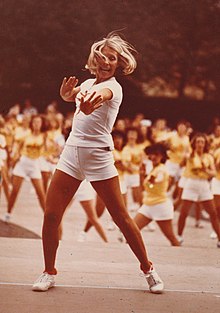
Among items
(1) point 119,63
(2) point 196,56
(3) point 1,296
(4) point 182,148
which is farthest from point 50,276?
(4) point 182,148

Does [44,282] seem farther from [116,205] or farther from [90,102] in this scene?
[90,102]

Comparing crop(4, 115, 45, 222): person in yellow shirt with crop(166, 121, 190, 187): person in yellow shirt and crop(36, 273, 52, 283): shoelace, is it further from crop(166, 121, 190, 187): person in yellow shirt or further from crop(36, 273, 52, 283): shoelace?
crop(36, 273, 52, 283): shoelace

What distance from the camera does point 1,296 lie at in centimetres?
651

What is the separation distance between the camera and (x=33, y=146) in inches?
536

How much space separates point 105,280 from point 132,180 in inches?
278

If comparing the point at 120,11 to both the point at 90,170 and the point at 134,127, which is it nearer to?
the point at 90,170

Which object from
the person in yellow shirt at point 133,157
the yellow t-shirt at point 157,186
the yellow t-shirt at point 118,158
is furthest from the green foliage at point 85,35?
the person in yellow shirt at point 133,157

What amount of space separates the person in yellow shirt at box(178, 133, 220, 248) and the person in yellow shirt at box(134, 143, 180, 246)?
3.51ft

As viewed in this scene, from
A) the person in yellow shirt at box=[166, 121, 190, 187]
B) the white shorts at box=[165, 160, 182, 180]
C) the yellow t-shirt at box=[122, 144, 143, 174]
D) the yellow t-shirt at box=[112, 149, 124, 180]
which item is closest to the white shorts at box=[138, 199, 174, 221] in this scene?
the yellow t-shirt at box=[112, 149, 124, 180]

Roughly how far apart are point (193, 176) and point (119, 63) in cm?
566

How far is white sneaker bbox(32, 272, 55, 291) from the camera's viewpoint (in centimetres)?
675

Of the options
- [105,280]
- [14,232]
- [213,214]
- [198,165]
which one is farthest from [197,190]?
[105,280]

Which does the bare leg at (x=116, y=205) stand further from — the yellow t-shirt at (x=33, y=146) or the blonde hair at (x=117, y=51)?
the yellow t-shirt at (x=33, y=146)

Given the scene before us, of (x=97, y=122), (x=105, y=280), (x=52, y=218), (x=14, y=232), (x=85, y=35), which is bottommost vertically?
(x=14, y=232)
